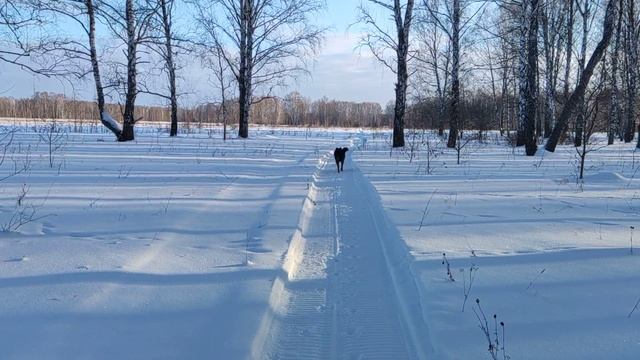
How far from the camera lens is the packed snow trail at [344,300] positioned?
3.41 metres

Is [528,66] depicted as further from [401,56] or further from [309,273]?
[309,273]

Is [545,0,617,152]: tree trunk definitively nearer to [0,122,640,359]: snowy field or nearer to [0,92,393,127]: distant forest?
[0,122,640,359]: snowy field

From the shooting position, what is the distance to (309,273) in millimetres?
4992

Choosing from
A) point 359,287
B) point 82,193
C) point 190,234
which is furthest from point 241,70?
point 359,287

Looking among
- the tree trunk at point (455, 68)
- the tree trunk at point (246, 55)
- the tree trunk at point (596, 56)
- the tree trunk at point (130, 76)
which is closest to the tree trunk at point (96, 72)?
the tree trunk at point (130, 76)

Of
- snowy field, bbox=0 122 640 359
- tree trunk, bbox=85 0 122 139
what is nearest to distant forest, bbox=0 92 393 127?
tree trunk, bbox=85 0 122 139

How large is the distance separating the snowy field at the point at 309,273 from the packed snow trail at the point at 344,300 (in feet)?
0.06

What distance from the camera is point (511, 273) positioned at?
4492 mm

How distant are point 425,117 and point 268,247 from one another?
1855 inches

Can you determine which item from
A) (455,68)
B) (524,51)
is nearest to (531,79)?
(524,51)

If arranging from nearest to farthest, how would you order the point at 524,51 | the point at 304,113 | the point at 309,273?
the point at 309,273
the point at 524,51
the point at 304,113

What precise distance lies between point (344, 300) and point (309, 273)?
809 millimetres

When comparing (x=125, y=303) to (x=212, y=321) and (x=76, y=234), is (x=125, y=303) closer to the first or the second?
(x=212, y=321)

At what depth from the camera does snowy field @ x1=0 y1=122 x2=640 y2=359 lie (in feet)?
10.7
